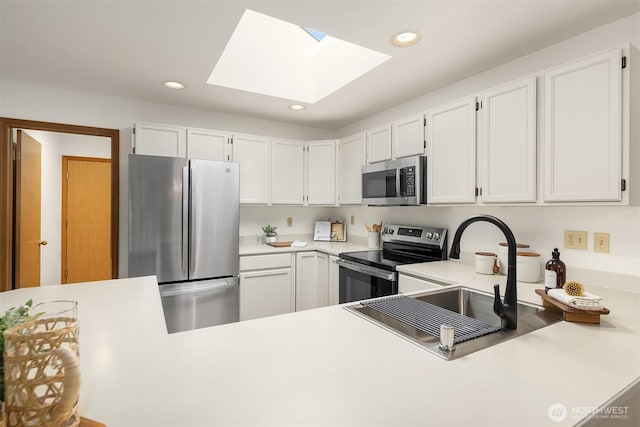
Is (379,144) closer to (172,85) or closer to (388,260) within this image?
(388,260)

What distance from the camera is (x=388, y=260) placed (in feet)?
8.20

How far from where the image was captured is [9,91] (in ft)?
8.43

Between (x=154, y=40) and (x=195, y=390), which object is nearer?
(x=195, y=390)

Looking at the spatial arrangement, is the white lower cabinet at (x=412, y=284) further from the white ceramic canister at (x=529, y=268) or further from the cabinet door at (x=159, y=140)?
the cabinet door at (x=159, y=140)

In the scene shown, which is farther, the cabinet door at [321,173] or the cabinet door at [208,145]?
the cabinet door at [321,173]

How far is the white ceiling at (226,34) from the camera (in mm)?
1586

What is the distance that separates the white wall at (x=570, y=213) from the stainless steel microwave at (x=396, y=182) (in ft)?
1.25

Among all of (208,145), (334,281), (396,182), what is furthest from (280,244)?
(396,182)

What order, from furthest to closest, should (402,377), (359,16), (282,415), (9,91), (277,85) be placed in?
(277,85) < (9,91) < (359,16) < (402,377) < (282,415)

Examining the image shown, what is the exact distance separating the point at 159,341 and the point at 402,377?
0.75 meters

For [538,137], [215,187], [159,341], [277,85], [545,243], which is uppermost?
[277,85]

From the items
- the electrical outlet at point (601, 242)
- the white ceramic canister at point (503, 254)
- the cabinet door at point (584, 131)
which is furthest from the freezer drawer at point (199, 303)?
the electrical outlet at point (601, 242)

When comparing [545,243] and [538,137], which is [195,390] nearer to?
[538,137]

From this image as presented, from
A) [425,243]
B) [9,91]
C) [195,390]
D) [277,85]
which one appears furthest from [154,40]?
[425,243]
